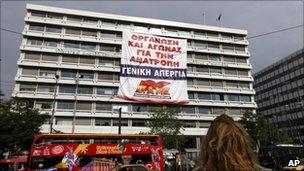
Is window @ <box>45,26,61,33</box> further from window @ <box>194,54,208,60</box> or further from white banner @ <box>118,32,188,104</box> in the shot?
white banner @ <box>118,32,188,104</box>

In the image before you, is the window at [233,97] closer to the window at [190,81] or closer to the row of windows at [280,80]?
the window at [190,81]

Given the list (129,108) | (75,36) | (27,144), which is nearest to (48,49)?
(75,36)

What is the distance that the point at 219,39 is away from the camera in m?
72.9

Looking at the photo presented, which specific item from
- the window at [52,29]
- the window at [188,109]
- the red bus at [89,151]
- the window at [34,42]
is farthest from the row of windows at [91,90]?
the red bus at [89,151]

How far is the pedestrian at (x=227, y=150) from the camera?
2.43m

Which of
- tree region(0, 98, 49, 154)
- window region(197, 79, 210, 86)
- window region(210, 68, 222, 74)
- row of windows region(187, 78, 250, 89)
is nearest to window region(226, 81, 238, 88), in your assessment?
row of windows region(187, 78, 250, 89)

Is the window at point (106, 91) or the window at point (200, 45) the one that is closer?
the window at point (106, 91)

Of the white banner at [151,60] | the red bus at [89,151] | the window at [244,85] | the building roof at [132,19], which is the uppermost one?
the building roof at [132,19]

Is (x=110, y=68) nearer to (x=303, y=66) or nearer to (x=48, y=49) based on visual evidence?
(x=48, y=49)

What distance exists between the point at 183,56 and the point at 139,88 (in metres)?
7.04

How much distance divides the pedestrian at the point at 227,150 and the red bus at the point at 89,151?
1679 centimetres

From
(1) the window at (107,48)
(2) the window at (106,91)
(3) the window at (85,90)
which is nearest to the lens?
(3) the window at (85,90)

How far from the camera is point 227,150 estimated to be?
2.47 m

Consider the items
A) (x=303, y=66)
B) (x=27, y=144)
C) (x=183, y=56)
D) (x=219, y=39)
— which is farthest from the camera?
(x=303, y=66)
